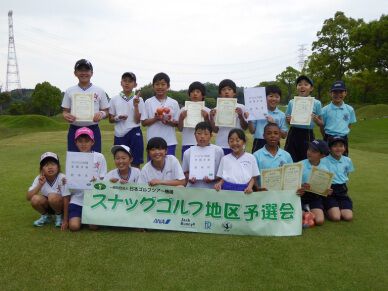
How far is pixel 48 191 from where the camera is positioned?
5270mm

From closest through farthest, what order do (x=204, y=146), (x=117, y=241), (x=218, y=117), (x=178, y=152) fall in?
(x=117, y=241) < (x=204, y=146) < (x=218, y=117) < (x=178, y=152)

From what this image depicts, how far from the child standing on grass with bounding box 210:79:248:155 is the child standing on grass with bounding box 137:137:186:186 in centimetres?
118

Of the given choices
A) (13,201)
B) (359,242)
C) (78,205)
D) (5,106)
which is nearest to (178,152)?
(13,201)

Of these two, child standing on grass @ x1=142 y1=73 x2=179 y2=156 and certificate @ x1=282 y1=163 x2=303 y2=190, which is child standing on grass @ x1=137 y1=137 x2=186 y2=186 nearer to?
child standing on grass @ x1=142 y1=73 x2=179 y2=156

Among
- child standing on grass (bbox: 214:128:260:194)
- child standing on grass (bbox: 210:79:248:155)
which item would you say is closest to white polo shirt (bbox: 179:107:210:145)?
child standing on grass (bbox: 210:79:248:155)

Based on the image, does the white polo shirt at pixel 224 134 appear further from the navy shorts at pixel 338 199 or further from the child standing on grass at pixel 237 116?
the navy shorts at pixel 338 199

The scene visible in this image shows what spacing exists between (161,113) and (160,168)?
109cm

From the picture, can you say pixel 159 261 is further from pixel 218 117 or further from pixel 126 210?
pixel 218 117

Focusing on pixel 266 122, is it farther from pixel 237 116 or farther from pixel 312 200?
pixel 312 200

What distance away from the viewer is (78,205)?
5.11 metres

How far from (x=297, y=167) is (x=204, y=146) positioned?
4.34 ft

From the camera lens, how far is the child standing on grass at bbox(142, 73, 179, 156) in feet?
19.7

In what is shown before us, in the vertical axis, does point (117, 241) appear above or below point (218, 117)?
below

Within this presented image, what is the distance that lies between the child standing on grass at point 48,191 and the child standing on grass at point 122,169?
28.4 inches
